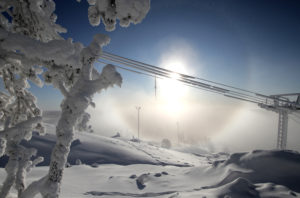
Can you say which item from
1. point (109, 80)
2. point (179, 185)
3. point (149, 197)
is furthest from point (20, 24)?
point (179, 185)

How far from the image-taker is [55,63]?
7.34ft

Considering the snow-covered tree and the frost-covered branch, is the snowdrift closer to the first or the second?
the snow-covered tree

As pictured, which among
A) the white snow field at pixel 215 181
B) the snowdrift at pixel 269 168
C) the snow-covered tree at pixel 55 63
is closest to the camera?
the snow-covered tree at pixel 55 63

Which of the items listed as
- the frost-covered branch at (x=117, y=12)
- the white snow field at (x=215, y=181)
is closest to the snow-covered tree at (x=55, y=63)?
the frost-covered branch at (x=117, y=12)

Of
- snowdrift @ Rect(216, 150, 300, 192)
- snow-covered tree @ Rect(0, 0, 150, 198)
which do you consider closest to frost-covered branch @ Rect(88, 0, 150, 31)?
snow-covered tree @ Rect(0, 0, 150, 198)

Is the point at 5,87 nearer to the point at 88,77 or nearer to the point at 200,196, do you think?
the point at 88,77

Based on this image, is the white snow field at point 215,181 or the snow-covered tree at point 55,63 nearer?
the snow-covered tree at point 55,63

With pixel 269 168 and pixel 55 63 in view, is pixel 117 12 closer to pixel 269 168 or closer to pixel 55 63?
pixel 55 63

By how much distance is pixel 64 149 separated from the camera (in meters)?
2.50

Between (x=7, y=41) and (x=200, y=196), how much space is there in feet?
32.4

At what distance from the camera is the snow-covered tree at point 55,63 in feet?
6.97

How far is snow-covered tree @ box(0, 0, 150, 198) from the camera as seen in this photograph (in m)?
2.12

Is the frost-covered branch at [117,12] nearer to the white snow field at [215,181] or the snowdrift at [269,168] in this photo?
the white snow field at [215,181]

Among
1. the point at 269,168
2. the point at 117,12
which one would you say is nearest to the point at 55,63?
the point at 117,12
